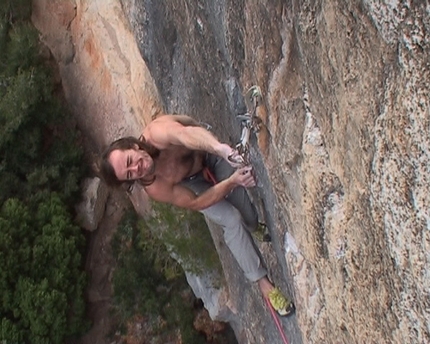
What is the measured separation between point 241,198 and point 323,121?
66.7 inches

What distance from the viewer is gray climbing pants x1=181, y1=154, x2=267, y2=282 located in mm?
4035

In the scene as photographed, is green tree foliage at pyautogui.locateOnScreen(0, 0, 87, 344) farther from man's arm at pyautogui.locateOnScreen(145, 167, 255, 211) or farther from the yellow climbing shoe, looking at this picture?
man's arm at pyautogui.locateOnScreen(145, 167, 255, 211)

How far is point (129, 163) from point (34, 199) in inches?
205

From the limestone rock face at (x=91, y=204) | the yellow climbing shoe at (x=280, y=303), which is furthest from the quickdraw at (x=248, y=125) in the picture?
the limestone rock face at (x=91, y=204)

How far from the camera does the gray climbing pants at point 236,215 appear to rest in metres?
4.04

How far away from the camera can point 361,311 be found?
251cm

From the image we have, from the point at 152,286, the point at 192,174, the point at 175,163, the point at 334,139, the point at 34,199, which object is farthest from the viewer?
the point at 152,286

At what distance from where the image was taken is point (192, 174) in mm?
3951

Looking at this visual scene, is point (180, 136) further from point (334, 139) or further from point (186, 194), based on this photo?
point (334, 139)

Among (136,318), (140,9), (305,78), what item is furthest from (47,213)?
(305,78)

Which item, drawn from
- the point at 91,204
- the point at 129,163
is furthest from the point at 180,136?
the point at 91,204

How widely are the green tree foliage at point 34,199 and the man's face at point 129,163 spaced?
4652 millimetres

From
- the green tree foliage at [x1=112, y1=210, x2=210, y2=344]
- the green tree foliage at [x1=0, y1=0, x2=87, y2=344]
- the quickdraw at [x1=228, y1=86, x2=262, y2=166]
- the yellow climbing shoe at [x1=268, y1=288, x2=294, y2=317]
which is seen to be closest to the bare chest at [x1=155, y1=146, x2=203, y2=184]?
the quickdraw at [x1=228, y1=86, x2=262, y2=166]

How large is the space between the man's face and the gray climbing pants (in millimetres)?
562
